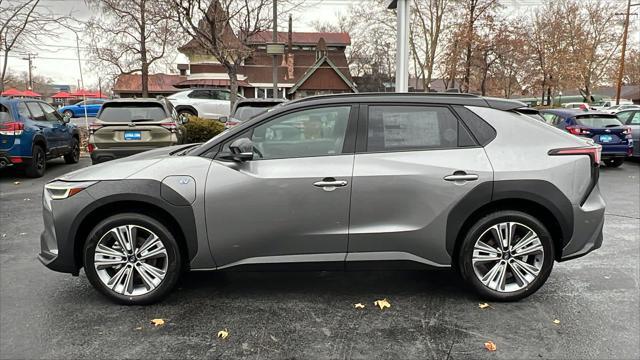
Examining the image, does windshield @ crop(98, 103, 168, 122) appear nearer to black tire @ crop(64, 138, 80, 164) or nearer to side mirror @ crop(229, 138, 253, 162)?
black tire @ crop(64, 138, 80, 164)

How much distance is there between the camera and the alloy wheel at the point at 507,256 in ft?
12.4

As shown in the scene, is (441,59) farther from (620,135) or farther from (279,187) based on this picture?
(279,187)

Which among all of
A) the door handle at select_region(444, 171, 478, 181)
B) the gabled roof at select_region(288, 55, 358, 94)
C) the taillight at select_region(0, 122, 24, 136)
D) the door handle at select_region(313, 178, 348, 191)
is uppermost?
the gabled roof at select_region(288, 55, 358, 94)

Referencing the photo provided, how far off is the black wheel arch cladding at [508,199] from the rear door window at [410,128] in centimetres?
45

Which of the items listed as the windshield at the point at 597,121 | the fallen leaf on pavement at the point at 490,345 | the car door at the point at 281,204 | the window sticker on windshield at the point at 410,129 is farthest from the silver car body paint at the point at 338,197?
the windshield at the point at 597,121

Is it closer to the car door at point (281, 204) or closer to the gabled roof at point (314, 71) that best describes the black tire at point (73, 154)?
the car door at point (281, 204)

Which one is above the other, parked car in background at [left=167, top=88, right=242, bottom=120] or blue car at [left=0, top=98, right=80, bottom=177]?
parked car in background at [left=167, top=88, right=242, bottom=120]

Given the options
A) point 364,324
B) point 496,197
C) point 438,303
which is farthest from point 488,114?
point 364,324

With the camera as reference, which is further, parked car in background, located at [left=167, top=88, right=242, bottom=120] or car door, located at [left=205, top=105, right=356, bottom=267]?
parked car in background, located at [left=167, top=88, right=242, bottom=120]

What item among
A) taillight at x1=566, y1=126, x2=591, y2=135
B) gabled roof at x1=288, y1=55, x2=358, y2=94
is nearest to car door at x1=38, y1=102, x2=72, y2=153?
taillight at x1=566, y1=126, x2=591, y2=135

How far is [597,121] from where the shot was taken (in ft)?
39.3

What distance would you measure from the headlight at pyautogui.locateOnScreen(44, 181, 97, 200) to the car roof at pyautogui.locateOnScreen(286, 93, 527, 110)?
1.71 m

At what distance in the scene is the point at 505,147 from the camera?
377cm

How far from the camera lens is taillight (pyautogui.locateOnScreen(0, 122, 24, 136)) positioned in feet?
30.3
